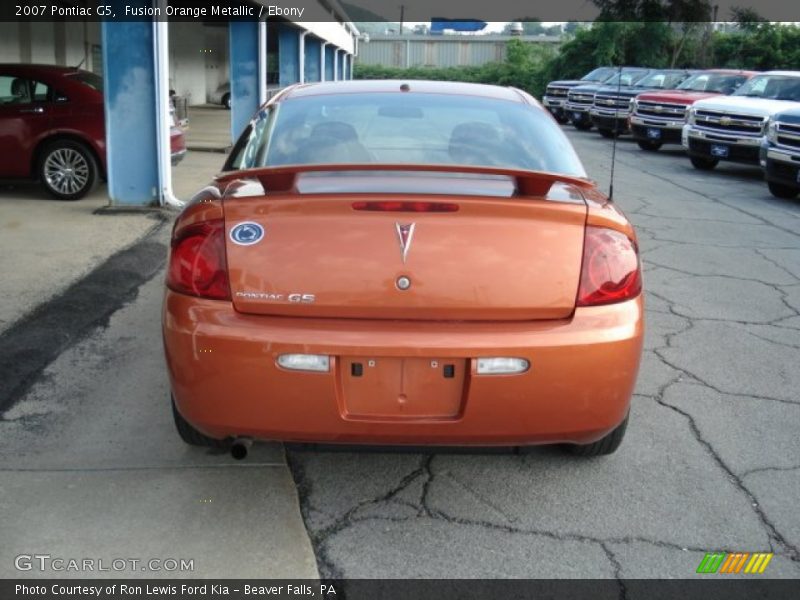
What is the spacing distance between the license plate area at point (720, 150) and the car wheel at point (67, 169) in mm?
10799

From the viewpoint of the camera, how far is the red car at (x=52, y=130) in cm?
988

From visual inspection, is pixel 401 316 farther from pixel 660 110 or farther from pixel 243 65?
pixel 660 110

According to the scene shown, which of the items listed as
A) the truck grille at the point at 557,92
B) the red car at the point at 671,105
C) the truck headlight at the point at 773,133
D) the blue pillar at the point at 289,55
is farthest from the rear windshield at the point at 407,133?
the truck grille at the point at 557,92

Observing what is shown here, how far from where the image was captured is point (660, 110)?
1888cm

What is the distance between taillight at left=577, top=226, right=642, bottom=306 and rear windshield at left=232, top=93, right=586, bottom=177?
0.79m

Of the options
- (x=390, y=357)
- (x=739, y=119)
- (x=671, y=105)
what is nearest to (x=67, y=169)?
(x=390, y=357)

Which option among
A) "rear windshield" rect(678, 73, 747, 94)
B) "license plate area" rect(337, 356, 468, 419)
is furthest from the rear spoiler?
"rear windshield" rect(678, 73, 747, 94)

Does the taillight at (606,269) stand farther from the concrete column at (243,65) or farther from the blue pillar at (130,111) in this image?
the concrete column at (243,65)

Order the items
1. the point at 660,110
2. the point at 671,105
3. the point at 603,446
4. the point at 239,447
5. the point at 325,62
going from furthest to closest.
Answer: the point at 325,62 < the point at 660,110 < the point at 671,105 < the point at 603,446 < the point at 239,447

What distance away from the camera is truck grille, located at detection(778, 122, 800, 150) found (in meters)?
11.7

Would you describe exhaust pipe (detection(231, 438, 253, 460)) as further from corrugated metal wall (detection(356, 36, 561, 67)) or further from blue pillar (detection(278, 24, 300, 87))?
corrugated metal wall (detection(356, 36, 561, 67))

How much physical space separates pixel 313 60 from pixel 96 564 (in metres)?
28.4

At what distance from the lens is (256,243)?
118 inches

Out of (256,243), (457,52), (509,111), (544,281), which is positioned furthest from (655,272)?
(457,52)
